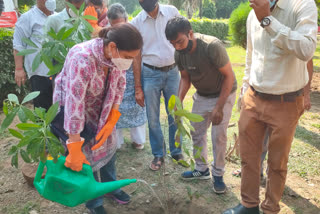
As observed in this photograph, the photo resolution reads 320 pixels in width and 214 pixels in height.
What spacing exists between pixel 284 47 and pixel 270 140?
0.64 meters

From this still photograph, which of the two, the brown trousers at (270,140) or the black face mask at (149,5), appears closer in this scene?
the brown trousers at (270,140)

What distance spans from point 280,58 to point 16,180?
98.3 inches

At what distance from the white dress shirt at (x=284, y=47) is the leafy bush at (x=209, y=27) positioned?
14800mm

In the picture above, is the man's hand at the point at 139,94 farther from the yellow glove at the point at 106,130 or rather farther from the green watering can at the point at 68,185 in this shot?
the green watering can at the point at 68,185

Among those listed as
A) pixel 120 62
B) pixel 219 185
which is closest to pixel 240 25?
pixel 219 185

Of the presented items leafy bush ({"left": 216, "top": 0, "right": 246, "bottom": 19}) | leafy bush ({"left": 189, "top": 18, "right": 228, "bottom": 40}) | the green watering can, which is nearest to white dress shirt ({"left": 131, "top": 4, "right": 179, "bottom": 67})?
the green watering can

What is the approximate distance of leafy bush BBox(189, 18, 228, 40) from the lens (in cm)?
1705

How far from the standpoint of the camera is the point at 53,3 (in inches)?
119

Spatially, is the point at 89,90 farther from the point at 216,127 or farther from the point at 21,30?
the point at 21,30

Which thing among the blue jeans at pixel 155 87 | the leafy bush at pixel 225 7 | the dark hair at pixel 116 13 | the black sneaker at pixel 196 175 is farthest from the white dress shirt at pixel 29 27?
the leafy bush at pixel 225 7

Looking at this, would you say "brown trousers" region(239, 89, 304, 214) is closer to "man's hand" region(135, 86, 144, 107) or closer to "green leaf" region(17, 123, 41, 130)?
"man's hand" region(135, 86, 144, 107)

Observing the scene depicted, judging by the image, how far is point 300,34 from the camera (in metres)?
1.56

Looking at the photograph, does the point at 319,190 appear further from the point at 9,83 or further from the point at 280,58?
the point at 9,83

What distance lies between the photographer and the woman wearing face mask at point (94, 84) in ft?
5.13
